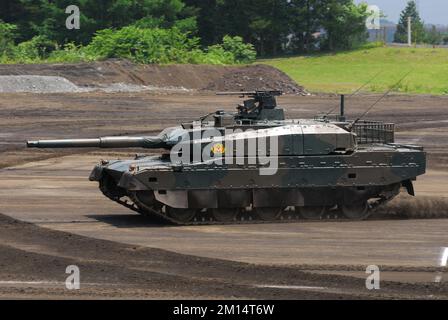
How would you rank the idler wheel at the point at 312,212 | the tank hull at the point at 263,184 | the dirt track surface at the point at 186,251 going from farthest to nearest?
1. the idler wheel at the point at 312,212
2. the tank hull at the point at 263,184
3. the dirt track surface at the point at 186,251

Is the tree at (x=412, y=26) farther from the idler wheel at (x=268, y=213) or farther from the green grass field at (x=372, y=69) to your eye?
the idler wheel at (x=268, y=213)

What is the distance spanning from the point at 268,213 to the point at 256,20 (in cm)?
4996

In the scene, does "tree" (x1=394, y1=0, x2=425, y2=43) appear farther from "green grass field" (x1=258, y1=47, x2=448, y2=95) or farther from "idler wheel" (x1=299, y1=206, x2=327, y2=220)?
"idler wheel" (x1=299, y1=206, x2=327, y2=220)

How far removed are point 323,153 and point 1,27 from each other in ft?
143

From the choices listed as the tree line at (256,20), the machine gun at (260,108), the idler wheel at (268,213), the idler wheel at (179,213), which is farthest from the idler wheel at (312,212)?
the tree line at (256,20)

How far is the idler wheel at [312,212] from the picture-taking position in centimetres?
2262

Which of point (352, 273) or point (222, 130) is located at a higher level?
point (222, 130)

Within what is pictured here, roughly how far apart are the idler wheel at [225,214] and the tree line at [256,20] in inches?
1748

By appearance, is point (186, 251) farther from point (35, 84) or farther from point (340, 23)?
point (340, 23)

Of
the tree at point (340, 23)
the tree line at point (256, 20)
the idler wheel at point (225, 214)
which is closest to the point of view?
the idler wheel at point (225, 214)

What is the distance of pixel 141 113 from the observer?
4538 centimetres
